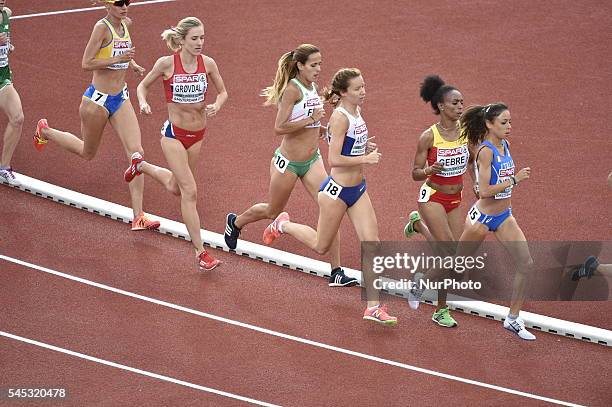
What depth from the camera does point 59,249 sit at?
10.7m

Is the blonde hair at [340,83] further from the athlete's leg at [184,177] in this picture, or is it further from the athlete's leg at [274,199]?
the athlete's leg at [184,177]

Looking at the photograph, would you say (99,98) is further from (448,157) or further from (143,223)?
(448,157)

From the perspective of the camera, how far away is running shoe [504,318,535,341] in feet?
31.2

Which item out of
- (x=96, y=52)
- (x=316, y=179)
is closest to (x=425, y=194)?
(x=316, y=179)

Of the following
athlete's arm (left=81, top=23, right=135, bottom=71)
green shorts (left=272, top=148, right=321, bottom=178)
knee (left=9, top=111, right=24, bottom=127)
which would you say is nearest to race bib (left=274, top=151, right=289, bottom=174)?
green shorts (left=272, top=148, right=321, bottom=178)

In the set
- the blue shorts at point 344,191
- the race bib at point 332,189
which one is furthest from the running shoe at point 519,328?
the race bib at point 332,189

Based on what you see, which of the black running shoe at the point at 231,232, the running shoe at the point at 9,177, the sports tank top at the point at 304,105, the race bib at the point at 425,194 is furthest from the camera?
the running shoe at the point at 9,177

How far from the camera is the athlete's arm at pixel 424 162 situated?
9305 millimetres

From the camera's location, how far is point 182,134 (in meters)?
10.2

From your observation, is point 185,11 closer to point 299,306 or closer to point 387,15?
point 387,15

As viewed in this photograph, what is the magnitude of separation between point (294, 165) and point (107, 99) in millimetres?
2131

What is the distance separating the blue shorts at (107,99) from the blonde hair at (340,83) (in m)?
Result: 2.50

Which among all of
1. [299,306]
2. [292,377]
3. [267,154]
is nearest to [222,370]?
[292,377]

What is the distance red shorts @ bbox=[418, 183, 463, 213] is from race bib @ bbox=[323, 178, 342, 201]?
742 mm
